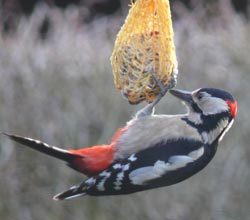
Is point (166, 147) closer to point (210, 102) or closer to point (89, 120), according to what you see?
point (210, 102)

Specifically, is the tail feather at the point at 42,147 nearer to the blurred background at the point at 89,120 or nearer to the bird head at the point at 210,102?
the bird head at the point at 210,102

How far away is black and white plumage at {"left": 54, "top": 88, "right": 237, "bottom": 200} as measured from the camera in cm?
441

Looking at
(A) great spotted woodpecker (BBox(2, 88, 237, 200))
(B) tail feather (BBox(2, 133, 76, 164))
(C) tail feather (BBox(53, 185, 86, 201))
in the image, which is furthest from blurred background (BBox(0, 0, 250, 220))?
(B) tail feather (BBox(2, 133, 76, 164))

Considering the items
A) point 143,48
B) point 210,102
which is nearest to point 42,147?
point 210,102

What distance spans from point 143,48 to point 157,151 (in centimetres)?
Answer: 63

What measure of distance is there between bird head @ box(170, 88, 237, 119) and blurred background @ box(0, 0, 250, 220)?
2.38m

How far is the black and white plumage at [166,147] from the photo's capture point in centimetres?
441

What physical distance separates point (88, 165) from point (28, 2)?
10.3 m

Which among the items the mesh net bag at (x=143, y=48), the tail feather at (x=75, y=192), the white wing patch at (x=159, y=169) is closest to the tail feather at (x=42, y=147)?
the tail feather at (x=75, y=192)

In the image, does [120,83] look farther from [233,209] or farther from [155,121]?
[233,209]

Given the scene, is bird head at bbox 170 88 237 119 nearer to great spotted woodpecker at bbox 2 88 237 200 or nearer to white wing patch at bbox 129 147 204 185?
great spotted woodpecker at bbox 2 88 237 200

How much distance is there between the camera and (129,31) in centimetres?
491

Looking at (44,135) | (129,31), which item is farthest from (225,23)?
(129,31)

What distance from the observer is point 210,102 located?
4.52 metres
